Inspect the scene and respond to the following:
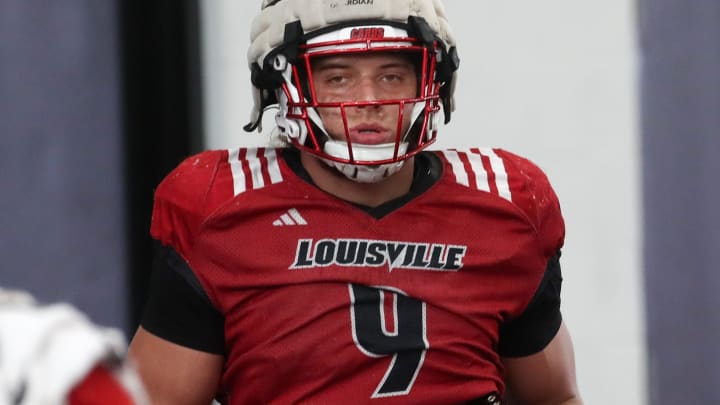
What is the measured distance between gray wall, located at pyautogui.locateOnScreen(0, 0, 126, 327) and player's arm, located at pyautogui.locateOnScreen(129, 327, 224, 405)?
3.82 ft

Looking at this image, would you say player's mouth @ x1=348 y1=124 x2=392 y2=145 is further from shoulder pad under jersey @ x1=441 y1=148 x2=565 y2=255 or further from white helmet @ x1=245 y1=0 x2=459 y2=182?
shoulder pad under jersey @ x1=441 y1=148 x2=565 y2=255

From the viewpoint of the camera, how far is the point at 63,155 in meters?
3.51

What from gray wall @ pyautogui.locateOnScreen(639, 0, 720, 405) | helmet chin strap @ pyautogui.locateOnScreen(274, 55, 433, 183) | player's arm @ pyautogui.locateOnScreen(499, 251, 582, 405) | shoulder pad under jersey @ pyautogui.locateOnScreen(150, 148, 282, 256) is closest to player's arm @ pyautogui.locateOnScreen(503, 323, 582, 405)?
player's arm @ pyautogui.locateOnScreen(499, 251, 582, 405)

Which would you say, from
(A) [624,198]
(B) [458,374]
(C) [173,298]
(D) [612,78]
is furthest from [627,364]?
(C) [173,298]

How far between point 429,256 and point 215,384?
1.22 feet

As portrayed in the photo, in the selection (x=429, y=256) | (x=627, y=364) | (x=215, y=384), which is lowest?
(x=627, y=364)

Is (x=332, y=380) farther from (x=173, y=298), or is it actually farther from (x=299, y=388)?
(x=173, y=298)

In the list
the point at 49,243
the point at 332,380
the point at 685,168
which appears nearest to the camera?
the point at 332,380

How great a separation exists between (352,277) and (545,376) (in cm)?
39

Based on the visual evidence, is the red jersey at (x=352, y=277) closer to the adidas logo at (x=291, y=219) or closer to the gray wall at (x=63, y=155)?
the adidas logo at (x=291, y=219)

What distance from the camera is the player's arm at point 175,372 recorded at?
7.48 feet

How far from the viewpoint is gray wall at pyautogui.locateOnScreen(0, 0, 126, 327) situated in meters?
3.43

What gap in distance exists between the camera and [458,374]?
2271mm

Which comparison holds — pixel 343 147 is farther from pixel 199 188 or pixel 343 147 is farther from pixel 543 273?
pixel 543 273
